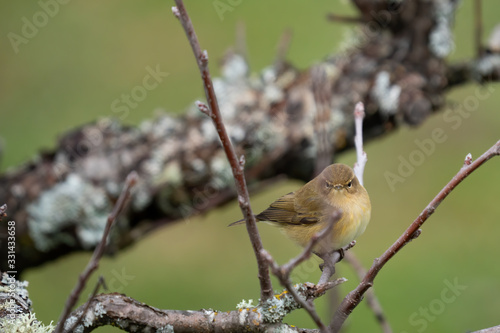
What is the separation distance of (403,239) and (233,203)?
103 inches

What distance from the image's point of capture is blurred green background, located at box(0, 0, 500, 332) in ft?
14.5

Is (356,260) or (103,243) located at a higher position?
(103,243)

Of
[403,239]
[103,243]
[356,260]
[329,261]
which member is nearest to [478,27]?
[356,260]

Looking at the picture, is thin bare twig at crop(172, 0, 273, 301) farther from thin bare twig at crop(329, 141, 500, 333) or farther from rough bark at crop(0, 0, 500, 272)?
rough bark at crop(0, 0, 500, 272)

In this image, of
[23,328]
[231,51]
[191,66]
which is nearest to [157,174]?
[231,51]

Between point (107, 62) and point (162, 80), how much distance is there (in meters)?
0.69

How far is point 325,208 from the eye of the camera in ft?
8.00

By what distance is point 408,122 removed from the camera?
3238 mm

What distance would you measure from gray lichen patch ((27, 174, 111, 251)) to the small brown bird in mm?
953

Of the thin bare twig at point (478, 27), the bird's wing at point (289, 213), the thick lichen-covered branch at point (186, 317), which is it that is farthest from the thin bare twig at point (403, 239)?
the thin bare twig at point (478, 27)

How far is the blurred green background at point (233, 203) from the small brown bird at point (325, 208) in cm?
75

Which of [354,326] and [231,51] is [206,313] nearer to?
[231,51]

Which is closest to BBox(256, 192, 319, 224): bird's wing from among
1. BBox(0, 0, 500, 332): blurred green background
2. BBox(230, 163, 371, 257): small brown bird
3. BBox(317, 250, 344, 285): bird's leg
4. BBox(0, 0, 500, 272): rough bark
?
BBox(230, 163, 371, 257): small brown bird

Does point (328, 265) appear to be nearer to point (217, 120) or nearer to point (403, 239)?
point (403, 239)
